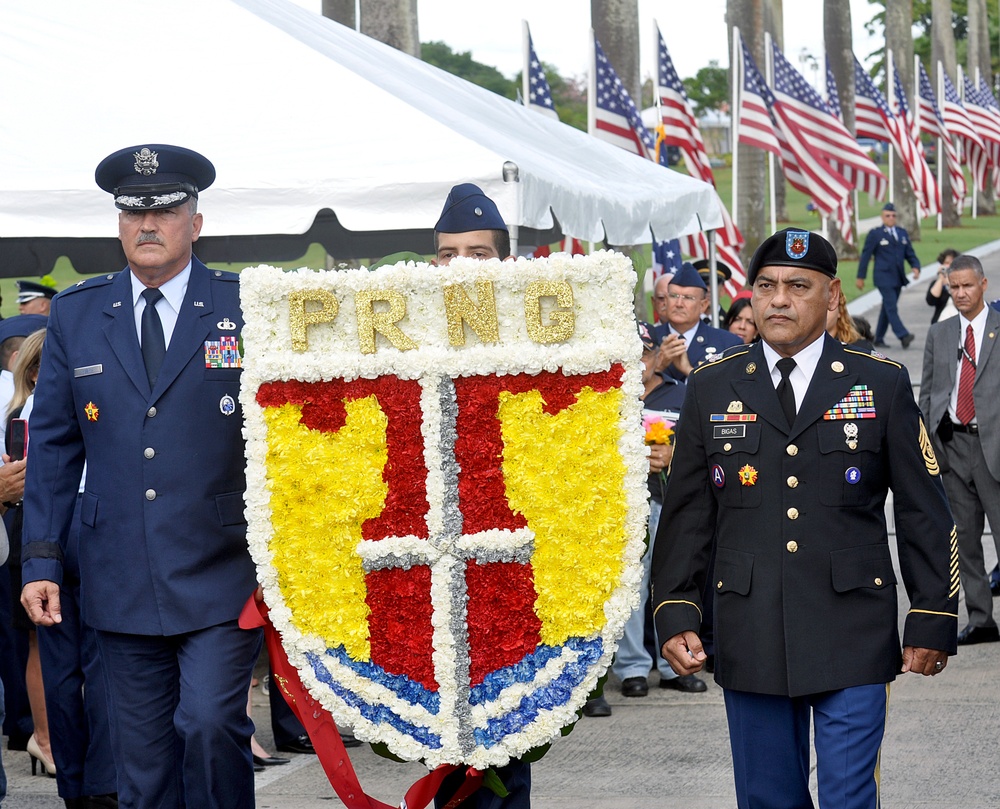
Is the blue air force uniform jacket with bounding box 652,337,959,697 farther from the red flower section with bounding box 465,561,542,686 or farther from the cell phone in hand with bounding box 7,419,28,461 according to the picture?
the cell phone in hand with bounding box 7,419,28,461

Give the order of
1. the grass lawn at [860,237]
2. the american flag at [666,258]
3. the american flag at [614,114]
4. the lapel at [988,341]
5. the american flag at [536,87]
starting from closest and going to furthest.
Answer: the lapel at [988,341], the american flag at [666,258], the american flag at [536,87], the american flag at [614,114], the grass lawn at [860,237]

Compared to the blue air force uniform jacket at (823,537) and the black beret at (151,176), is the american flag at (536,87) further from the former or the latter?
the blue air force uniform jacket at (823,537)

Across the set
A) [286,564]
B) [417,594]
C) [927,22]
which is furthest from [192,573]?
[927,22]

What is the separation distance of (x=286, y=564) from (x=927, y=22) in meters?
79.8

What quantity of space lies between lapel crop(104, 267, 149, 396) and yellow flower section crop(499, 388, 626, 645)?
1120 mm

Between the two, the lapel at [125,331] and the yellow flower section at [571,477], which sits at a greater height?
the lapel at [125,331]

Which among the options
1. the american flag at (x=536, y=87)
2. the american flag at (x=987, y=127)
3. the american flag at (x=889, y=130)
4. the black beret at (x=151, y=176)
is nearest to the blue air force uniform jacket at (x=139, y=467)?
the black beret at (x=151, y=176)

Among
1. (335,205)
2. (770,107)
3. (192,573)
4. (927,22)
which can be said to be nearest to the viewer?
(192,573)

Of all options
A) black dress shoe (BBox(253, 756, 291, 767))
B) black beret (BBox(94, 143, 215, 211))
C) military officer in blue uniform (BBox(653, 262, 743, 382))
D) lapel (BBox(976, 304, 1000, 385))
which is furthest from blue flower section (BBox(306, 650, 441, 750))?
lapel (BBox(976, 304, 1000, 385))

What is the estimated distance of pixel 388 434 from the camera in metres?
4.13

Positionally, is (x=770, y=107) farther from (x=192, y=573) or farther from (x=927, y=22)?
(x=927, y=22)

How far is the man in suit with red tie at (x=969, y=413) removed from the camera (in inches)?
336

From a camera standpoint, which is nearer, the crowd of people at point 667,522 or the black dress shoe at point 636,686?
the crowd of people at point 667,522

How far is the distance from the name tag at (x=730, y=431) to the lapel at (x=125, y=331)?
65.5 inches
